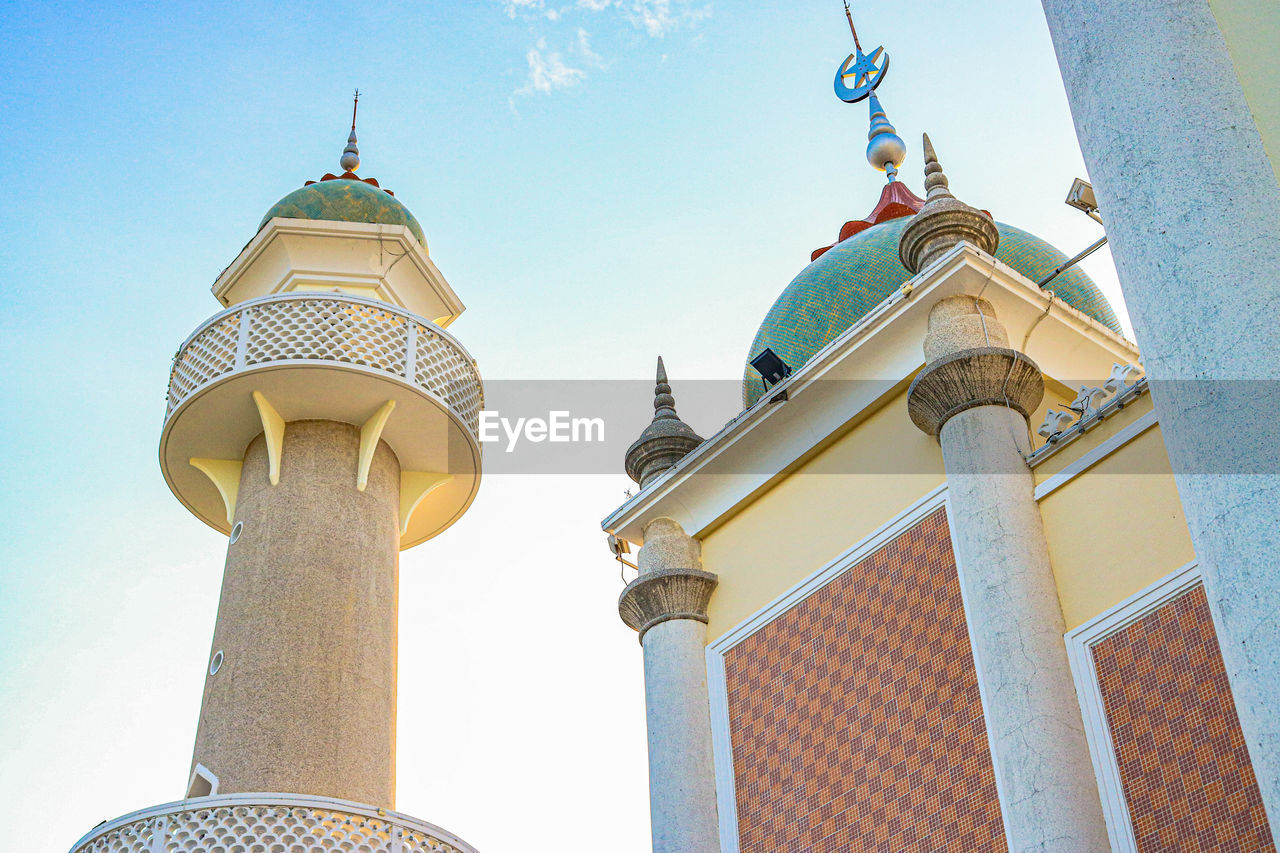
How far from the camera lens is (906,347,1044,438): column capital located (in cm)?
849

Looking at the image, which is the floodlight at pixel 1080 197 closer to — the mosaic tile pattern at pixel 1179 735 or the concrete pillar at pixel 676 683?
the mosaic tile pattern at pixel 1179 735

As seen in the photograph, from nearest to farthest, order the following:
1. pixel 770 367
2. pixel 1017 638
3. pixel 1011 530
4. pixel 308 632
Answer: pixel 1017 638 → pixel 1011 530 → pixel 770 367 → pixel 308 632

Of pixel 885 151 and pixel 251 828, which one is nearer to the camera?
pixel 251 828

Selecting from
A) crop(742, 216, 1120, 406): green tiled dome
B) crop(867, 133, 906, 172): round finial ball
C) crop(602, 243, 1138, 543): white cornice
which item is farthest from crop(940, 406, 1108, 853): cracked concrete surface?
crop(867, 133, 906, 172): round finial ball

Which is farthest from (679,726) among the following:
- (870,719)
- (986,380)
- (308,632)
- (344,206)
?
(344,206)

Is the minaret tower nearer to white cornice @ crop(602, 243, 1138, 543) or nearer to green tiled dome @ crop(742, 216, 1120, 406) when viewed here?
white cornice @ crop(602, 243, 1138, 543)

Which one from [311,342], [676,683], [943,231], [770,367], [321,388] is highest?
[311,342]

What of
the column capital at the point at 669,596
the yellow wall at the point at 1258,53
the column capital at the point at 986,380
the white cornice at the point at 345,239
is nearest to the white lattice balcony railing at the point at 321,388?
the white cornice at the point at 345,239

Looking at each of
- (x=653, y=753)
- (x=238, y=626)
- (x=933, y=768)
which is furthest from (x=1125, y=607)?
(x=238, y=626)

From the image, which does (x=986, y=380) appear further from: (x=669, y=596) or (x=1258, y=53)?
(x=1258, y=53)

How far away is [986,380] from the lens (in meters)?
8.51

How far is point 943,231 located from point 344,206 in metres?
8.15

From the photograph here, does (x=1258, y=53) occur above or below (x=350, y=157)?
below

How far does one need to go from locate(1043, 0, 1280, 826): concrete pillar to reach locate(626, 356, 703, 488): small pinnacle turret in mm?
6982
